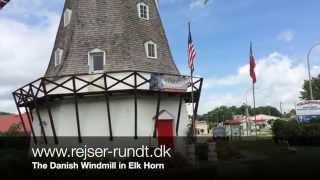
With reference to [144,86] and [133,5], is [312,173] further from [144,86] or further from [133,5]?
[133,5]

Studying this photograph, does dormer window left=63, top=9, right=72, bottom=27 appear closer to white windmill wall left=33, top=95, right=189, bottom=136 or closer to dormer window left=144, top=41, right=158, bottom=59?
dormer window left=144, top=41, right=158, bottom=59

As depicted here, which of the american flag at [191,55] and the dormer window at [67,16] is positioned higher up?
the dormer window at [67,16]

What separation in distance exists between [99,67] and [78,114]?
10.8 feet

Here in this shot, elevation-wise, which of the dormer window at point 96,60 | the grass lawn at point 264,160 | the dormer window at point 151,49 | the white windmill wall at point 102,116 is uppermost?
the dormer window at point 151,49

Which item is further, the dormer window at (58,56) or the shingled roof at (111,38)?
the dormer window at (58,56)

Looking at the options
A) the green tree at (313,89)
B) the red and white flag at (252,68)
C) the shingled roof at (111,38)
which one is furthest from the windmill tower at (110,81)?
the green tree at (313,89)

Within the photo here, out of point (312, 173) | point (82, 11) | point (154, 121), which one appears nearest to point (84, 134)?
point (154, 121)

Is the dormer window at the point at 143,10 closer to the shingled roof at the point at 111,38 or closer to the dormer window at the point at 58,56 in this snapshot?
the shingled roof at the point at 111,38

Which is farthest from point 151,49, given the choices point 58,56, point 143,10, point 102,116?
point 58,56

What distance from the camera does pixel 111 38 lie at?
33188 millimetres

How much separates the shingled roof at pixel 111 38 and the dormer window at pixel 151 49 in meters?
Answer: 0.22

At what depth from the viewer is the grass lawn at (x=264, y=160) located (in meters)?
21.6

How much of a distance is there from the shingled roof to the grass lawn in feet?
20.9

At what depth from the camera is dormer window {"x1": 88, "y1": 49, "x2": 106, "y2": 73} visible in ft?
107
